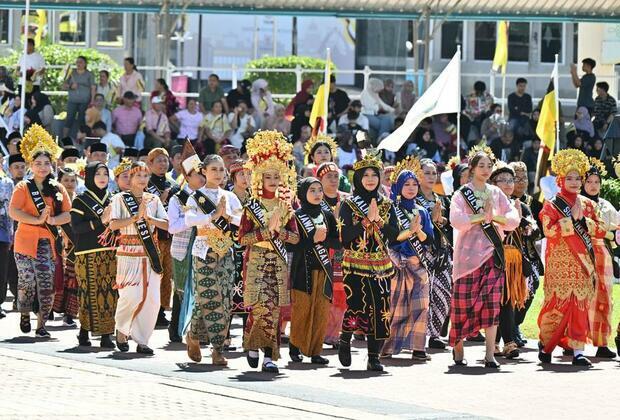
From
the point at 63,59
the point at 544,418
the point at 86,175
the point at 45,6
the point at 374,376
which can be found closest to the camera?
the point at 544,418

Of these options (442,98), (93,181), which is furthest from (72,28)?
(93,181)

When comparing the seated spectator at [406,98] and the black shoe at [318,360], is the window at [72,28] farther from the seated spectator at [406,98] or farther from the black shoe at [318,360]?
the black shoe at [318,360]

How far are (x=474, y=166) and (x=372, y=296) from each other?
4.91ft

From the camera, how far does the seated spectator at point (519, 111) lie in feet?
91.6

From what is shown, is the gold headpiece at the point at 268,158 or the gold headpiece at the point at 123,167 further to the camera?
the gold headpiece at the point at 123,167

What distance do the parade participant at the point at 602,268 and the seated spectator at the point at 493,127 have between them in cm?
1199

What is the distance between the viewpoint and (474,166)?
48.4 ft

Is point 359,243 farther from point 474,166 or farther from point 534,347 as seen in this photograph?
point 534,347

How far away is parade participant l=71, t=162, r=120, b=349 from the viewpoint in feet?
51.6

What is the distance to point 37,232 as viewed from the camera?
1669 cm

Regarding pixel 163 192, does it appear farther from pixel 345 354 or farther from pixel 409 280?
pixel 345 354

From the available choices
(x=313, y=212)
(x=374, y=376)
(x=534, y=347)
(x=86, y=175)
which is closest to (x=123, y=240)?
(x=86, y=175)

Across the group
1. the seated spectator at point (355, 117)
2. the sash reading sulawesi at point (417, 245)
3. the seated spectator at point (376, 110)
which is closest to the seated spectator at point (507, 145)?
the seated spectator at point (376, 110)

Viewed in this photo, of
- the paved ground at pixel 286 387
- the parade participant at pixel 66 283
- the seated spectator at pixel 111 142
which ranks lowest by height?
the paved ground at pixel 286 387
